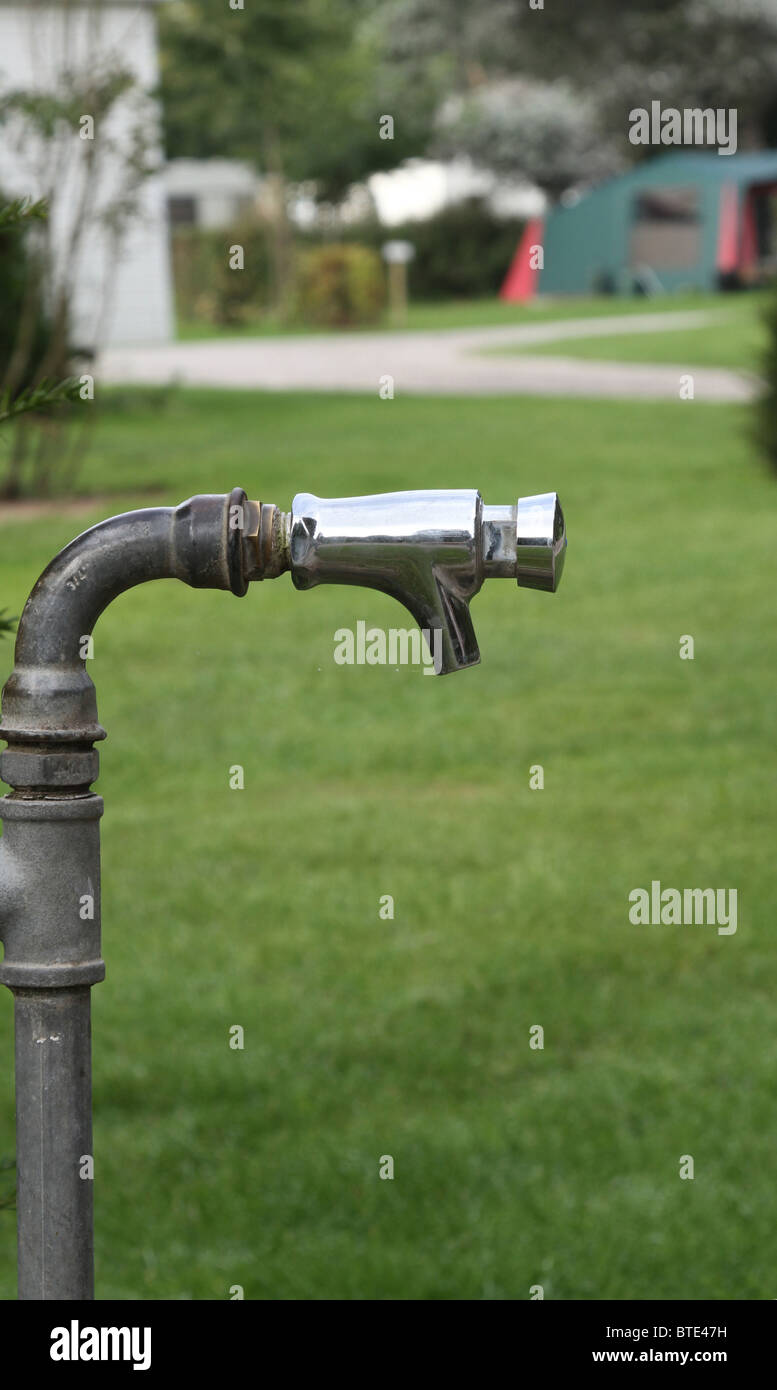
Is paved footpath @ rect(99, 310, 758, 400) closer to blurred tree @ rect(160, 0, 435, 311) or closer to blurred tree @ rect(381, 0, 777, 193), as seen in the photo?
blurred tree @ rect(160, 0, 435, 311)

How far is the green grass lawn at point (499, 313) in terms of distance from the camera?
1195 inches

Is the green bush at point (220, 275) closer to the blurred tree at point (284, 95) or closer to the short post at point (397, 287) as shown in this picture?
the blurred tree at point (284, 95)

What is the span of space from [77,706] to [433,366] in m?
21.0

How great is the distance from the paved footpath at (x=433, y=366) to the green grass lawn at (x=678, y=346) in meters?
0.33

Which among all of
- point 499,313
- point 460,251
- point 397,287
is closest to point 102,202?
point 499,313

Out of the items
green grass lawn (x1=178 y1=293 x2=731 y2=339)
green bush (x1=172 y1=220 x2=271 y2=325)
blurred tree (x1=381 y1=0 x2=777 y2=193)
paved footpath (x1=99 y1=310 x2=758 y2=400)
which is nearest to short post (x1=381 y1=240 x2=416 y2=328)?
green grass lawn (x1=178 y1=293 x2=731 y2=339)

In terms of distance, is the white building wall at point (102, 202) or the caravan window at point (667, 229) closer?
the white building wall at point (102, 202)

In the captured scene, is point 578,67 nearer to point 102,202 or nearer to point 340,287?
point 340,287

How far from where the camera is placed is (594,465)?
42.7 feet

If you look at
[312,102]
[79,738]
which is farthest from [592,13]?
[79,738]

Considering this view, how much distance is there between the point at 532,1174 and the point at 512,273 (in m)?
36.1

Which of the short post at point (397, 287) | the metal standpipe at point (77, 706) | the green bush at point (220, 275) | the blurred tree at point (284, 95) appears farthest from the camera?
the green bush at point (220, 275)

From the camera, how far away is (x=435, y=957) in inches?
183

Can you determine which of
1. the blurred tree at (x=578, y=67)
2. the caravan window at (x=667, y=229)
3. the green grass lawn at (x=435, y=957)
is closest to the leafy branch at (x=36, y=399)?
the green grass lawn at (x=435, y=957)
